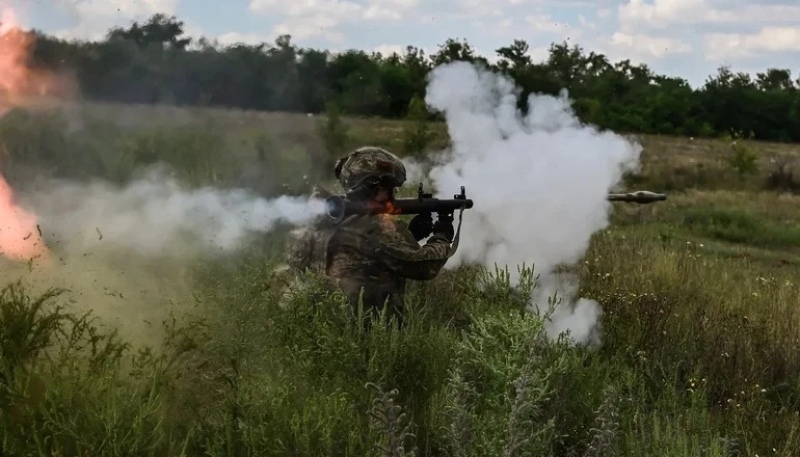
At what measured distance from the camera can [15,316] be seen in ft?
16.1

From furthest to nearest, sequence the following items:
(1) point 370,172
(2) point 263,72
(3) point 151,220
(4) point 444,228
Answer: (2) point 263,72 → (3) point 151,220 → (4) point 444,228 → (1) point 370,172

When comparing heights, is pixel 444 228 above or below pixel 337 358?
above

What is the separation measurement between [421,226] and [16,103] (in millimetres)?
3351

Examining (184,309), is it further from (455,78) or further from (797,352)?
(797,352)

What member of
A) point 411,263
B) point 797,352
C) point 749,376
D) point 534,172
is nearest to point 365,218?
point 411,263

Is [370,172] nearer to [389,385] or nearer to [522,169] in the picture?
[389,385]

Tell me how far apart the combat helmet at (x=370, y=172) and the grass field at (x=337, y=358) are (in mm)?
778

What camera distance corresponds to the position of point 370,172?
18.4ft

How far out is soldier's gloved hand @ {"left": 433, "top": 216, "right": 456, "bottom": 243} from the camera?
5.89 meters

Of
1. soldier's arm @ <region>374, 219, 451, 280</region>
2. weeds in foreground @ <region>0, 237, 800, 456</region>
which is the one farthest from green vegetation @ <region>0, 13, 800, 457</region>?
soldier's arm @ <region>374, 219, 451, 280</region>

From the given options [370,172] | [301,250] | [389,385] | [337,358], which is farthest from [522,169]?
[337,358]

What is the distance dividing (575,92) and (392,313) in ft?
53.3

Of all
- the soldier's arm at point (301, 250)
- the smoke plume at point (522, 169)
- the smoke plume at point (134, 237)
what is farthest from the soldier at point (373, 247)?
the smoke plume at point (522, 169)

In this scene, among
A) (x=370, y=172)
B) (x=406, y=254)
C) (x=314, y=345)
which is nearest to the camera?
(x=314, y=345)
